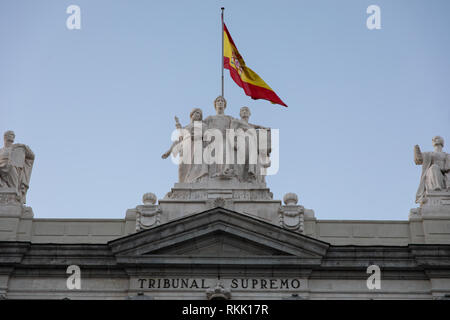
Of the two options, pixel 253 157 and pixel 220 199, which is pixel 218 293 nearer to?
pixel 220 199

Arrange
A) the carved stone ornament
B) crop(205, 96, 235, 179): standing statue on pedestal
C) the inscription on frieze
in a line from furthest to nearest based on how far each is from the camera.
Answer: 1. crop(205, 96, 235, 179): standing statue on pedestal
2. the inscription on frieze
3. the carved stone ornament

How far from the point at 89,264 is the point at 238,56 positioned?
30.0 ft

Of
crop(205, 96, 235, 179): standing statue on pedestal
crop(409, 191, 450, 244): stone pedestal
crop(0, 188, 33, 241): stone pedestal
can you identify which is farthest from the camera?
crop(205, 96, 235, 179): standing statue on pedestal

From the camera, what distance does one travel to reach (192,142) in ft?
98.8

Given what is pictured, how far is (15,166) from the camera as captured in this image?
29.4m

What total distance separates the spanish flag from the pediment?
556 centimetres

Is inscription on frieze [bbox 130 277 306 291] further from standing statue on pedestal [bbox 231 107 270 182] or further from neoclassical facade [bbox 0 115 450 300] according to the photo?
standing statue on pedestal [bbox 231 107 270 182]

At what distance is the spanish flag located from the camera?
3173 centimetres

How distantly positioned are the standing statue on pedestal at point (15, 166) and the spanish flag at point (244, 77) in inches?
277

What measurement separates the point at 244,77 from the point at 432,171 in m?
6.94

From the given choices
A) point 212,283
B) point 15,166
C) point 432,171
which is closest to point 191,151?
point 212,283

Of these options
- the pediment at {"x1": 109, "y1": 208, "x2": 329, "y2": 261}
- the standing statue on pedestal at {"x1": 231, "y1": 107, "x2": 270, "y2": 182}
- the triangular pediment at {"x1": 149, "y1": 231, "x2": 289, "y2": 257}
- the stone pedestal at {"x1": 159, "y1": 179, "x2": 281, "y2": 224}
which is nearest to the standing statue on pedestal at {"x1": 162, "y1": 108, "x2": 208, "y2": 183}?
the stone pedestal at {"x1": 159, "y1": 179, "x2": 281, "y2": 224}

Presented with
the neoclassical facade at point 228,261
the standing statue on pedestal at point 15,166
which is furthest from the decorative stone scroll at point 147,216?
the standing statue on pedestal at point 15,166
